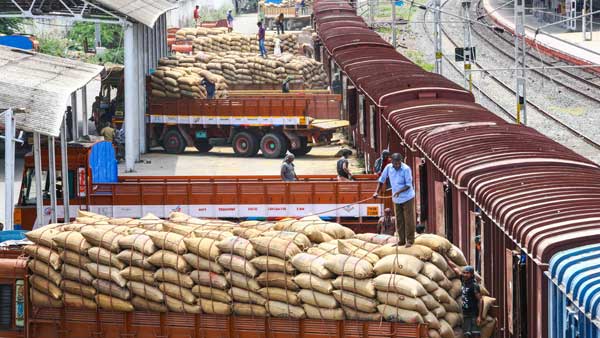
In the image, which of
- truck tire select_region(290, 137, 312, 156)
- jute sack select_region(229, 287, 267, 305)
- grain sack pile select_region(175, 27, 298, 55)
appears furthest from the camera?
grain sack pile select_region(175, 27, 298, 55)

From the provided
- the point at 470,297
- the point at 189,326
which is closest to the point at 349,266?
the point at 470,297

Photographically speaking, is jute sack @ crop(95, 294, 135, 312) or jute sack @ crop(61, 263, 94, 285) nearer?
jute sack @ crop(95, 294, 135, 312)

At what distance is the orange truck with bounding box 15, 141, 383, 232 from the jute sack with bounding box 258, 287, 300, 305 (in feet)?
29.3

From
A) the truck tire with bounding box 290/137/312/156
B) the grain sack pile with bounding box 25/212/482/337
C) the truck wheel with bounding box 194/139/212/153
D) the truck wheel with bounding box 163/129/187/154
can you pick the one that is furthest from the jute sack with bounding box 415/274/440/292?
the truck wheel with bounding box 194/139/212/153

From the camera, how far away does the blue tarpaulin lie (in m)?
24.3

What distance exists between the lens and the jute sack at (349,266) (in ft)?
46.8

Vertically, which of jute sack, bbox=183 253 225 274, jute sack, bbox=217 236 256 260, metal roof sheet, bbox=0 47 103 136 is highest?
metal roof sheet, bbox=0 47 103 136

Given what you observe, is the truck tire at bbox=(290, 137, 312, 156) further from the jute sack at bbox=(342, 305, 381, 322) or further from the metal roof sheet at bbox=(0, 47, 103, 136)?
the jute sack at bbox=(342, 305, 381, 322)

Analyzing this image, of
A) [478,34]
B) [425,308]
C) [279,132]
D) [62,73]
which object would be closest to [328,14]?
[478,34]

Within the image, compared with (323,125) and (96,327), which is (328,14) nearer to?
(323,125)

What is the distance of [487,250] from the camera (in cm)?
1609

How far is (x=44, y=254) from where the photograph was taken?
16.6m

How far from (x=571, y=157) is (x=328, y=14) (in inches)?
1583

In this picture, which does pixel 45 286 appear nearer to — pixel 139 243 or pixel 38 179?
pixel 139 243
